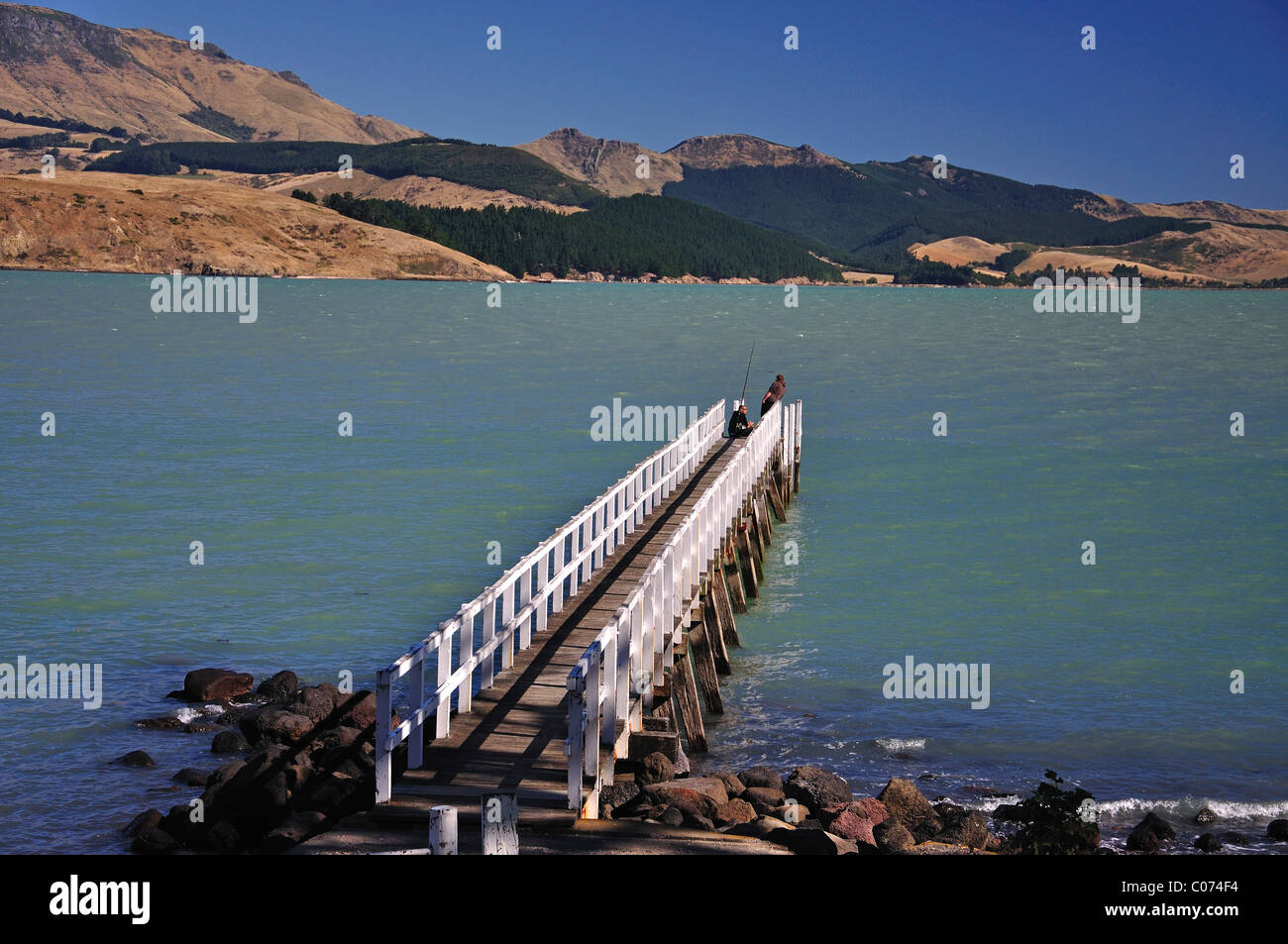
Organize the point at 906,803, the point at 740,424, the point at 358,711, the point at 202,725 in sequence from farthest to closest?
the point at 740,424 → the point at 202,725 → the point at 358,711 → the point at 906,803

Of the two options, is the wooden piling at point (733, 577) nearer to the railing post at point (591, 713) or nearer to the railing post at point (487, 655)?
the railing post at point (487, 655)

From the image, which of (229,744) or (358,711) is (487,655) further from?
(229,744)

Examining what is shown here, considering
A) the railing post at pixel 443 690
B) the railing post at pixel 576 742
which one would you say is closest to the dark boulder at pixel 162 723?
the railing post at pixel 443 690

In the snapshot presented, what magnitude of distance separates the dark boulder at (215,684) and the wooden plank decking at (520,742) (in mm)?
4568

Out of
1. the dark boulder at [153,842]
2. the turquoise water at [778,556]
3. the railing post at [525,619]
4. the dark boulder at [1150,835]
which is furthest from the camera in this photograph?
the turquoise water at [778,556]

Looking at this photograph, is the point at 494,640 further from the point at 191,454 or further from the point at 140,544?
the point at 191,454

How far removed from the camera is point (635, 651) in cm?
1338

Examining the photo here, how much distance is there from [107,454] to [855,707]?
28.6m

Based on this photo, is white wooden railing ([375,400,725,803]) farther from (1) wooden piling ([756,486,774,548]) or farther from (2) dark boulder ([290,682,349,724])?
(1) wooden piling ([756,486,774,548])

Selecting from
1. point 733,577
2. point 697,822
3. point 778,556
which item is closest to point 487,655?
point 697,822

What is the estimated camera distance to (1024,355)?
325ft

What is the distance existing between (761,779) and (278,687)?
23.8 feet

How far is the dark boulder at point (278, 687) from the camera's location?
18.0 m

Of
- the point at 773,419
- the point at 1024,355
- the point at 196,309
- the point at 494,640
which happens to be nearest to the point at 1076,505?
the point at 773,419
